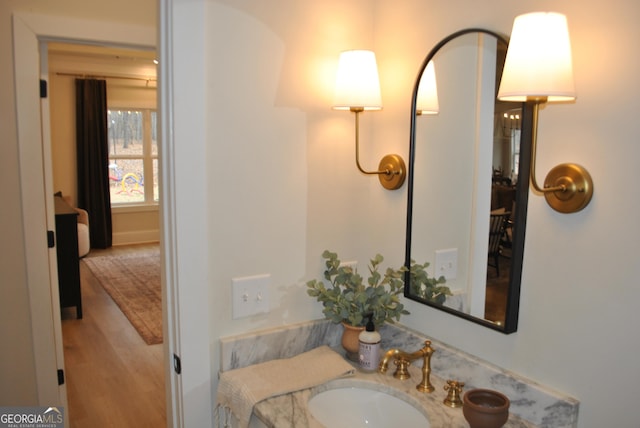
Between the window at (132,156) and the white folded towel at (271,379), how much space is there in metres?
6.35

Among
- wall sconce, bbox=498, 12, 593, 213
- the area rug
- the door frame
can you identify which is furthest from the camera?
the area rug

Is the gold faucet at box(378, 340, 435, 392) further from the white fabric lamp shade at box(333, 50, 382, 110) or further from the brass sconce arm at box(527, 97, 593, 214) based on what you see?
the white fabric lamp shade at box(333, 50, 382, 110)

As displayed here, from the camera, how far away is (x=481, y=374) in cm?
142

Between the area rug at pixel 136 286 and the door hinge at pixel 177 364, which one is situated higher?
the door hinge at pixel 177 364

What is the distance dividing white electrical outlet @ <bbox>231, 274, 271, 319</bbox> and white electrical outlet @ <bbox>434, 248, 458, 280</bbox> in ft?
1.74

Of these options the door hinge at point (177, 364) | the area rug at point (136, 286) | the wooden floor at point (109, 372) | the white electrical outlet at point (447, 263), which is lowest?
the wooden floor at point (109, 372)

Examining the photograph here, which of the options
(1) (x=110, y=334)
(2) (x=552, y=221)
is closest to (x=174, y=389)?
(2) (x=552, y=221)

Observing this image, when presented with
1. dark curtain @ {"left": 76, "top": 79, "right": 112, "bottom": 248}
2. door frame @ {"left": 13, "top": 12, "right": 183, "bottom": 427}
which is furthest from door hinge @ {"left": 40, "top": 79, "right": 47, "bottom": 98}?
dark curtain @ {"left": 76, "top": 79, "right": 112, "bottom": 248}

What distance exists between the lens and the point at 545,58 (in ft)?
3.54

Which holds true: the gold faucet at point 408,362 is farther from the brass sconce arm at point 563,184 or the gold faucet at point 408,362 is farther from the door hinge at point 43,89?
the door hinge at point 43,89

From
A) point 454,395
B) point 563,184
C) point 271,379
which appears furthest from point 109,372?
point 563,184

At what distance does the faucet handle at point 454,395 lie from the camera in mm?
1365

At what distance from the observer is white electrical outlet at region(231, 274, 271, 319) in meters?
1.56

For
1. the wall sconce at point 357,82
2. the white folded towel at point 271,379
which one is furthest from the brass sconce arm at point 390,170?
the white folded towel at point 271,379
